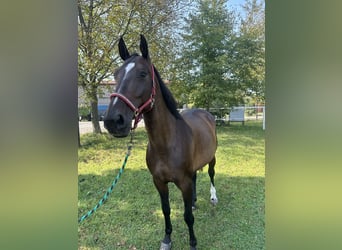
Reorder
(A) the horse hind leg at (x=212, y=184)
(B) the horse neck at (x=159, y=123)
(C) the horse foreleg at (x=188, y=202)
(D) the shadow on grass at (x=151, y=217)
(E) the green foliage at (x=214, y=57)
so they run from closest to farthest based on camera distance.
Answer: (B) the horse neck at (x=159, y=123)
(C) the horse foreleg at (x=188, y=202)
(D) the shadow on grass at (x=151, y=217)
(E) the green foliage at (x=214, y=57)
(A) the horse hind leg at (x=212, y=184)

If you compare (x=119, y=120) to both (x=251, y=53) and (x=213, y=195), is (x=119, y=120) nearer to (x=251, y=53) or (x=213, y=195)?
(x=251, y=53)

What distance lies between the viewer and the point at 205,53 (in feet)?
7.32

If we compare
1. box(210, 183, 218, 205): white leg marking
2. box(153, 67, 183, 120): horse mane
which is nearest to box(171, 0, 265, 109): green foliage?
box(153, 67, 183, 120): horse mane

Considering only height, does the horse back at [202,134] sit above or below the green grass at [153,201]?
above

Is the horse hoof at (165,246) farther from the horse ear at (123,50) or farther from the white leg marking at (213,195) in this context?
the horse ear at (123,50)

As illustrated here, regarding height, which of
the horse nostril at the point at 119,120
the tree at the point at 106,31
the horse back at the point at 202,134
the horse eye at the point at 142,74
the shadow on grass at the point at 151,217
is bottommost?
the shadow on grass at the point at 151,217

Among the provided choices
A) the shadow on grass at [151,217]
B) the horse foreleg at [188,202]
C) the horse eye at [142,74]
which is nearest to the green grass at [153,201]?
the shadow on grass at [151,217]

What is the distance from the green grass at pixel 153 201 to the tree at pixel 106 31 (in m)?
0.39

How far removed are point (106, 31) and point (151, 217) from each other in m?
1.56

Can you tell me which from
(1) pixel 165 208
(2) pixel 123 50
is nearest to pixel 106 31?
(2) pixel 123 50

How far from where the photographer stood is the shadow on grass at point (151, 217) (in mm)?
2000
